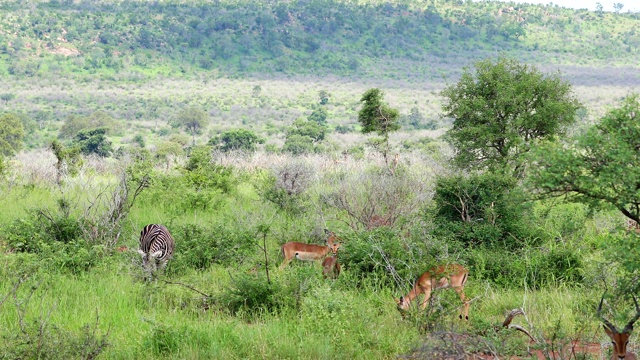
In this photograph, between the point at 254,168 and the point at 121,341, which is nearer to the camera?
the point at 121,341

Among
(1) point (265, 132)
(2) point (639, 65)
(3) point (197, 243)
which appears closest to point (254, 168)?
(3) point (197, 243)

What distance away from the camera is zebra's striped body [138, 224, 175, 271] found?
808 cm

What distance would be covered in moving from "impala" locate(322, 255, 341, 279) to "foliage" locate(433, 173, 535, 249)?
1.55 m

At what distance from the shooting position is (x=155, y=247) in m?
8.38

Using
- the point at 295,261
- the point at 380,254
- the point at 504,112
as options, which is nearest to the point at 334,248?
the point at 380,254

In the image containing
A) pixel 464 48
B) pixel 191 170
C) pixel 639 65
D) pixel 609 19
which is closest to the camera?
pixel 191 170

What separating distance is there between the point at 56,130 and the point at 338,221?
35703mm

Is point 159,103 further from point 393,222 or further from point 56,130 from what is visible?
point 393,222

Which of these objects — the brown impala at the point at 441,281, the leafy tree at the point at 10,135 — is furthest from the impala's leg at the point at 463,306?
the leafy tree at the point at 10,135

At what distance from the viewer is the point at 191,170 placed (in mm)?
14414

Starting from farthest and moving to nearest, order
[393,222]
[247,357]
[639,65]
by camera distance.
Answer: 1. [639,65]
2. [393,222]
3. [247,357]

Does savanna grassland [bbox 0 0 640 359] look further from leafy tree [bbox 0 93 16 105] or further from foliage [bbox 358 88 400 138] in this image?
leafy tree [bbox 0 93 16 105]

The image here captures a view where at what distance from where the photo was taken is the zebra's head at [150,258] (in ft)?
26.0

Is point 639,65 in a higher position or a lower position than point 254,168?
lower
